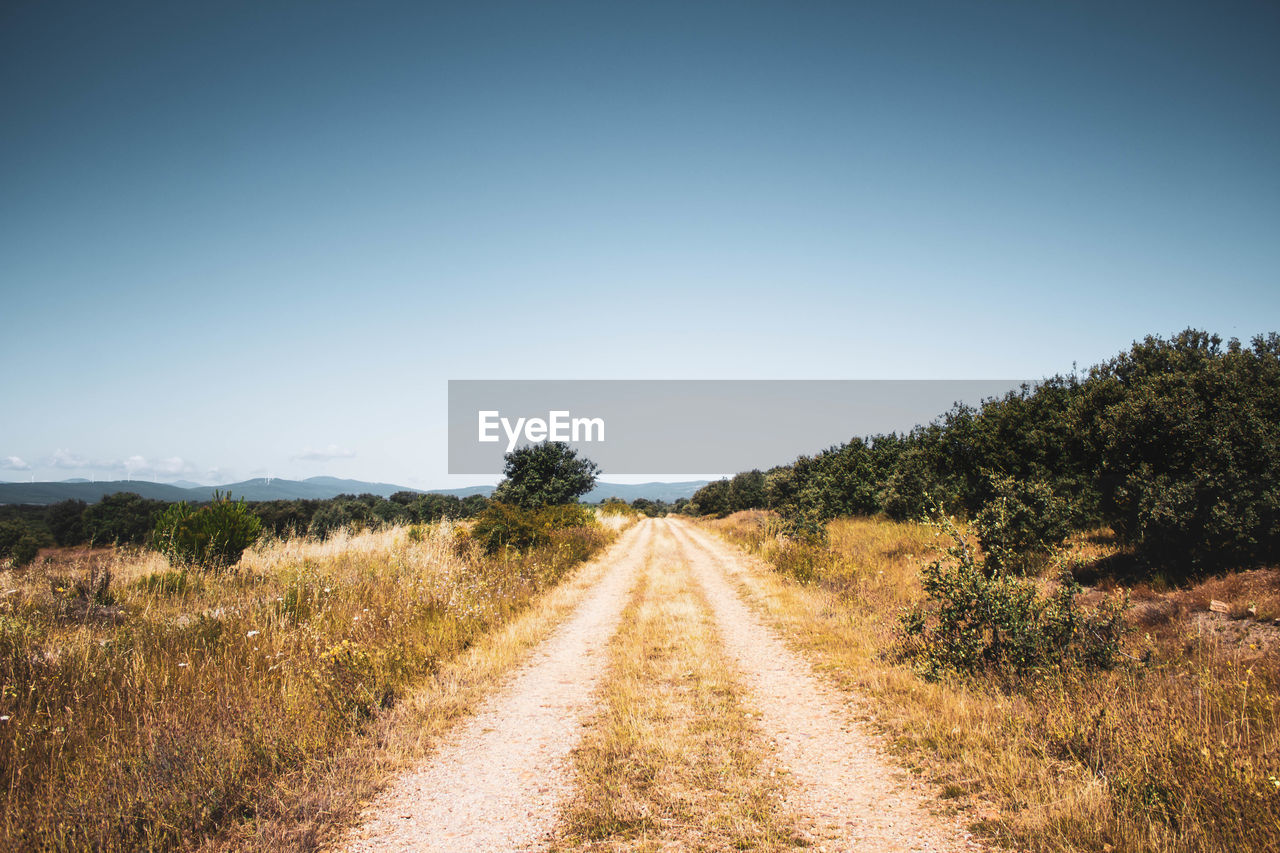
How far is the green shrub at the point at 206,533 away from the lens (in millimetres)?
12172

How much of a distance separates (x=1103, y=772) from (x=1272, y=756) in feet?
4.17

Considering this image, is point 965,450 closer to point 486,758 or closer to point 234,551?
point 486,758

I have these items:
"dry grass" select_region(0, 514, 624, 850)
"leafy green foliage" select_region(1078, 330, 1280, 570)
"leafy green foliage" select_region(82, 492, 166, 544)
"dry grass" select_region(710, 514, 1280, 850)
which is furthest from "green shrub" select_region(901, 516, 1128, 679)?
"leafy green foliage" select_region(82, 492, 166, 544)

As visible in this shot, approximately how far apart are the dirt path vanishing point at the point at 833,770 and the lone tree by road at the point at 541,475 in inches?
1099

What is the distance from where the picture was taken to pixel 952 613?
22.7ft

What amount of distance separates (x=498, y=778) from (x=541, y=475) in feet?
105

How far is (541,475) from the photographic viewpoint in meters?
36.1

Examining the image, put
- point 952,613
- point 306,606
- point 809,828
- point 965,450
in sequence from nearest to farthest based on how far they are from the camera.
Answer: point 809,828 < point 952,613 < point 306,606 < point 965,450

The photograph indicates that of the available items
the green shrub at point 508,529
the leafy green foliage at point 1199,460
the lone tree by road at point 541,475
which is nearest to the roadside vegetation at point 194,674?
the green shrub at point 508,529

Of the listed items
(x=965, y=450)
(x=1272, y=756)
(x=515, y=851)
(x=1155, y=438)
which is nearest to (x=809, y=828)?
(x=515, y=851)

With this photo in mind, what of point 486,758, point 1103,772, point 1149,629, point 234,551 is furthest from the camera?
point 234,551

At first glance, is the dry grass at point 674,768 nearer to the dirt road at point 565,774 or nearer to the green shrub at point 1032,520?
the dirt road at point 565,774

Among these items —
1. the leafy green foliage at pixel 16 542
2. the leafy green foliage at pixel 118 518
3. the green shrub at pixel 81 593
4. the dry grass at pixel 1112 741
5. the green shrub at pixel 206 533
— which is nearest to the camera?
the dry grass at pixel 1112 741

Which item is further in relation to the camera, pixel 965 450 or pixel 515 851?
pixel 965 450
